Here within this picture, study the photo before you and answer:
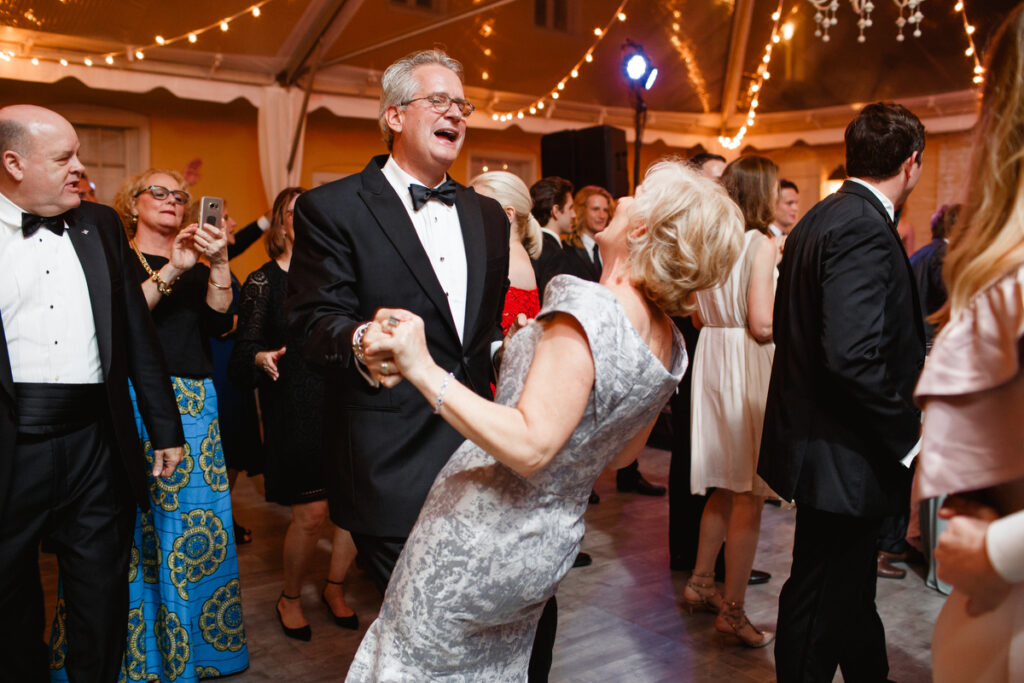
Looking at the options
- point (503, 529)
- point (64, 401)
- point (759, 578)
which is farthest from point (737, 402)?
point (64, 401)

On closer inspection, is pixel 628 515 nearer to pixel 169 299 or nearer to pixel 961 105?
pixel 169 299

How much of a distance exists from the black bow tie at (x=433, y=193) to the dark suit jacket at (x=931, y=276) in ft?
9.72

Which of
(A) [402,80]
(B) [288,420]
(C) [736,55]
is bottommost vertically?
(B) [288,420]

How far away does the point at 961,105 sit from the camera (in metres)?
9.34

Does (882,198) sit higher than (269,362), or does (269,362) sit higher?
(882,198)

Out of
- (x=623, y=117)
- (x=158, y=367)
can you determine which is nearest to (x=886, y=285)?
(x=158, y=367)

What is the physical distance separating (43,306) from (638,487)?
154 inches

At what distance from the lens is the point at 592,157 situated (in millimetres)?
6945

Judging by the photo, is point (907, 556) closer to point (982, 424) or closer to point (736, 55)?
point (982, 424)

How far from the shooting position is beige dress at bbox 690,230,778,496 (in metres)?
3.19

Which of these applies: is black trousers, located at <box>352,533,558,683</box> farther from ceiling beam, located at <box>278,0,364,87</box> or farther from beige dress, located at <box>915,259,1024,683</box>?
ceiling beam, located at <box>278,0,364,87</box>

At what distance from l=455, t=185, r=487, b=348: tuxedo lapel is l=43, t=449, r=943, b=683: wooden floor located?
1.46 m

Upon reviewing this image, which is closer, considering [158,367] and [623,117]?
[158,367]

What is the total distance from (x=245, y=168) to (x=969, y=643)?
8088 mm
